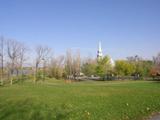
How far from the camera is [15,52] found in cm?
5909

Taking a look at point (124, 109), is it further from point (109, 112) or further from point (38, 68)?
point (38, 68)

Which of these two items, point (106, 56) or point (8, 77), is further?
point (106, 56)

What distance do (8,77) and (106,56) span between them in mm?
31114

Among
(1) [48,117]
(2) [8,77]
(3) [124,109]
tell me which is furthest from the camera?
(2) [8,77]

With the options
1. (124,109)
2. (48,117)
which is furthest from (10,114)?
(124,109)

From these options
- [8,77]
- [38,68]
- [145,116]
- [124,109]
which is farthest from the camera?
[38,68]

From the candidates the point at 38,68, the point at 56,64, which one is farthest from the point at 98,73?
the point at 38,68

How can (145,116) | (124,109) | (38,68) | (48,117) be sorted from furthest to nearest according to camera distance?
(38,68), (124,109), (145,116), (48,117)

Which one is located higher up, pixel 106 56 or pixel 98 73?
pixel 106 56

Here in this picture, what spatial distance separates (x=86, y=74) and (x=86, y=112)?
73027mm

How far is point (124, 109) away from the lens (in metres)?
12.4

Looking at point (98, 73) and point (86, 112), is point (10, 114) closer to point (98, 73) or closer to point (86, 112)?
point (86, 112)

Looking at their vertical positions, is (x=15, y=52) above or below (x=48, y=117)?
above

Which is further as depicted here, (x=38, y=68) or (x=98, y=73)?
(x=98, y=73)
